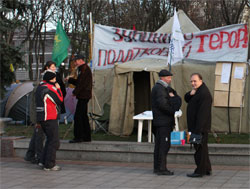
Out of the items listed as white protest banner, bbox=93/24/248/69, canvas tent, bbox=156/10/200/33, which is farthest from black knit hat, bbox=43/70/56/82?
canvas tent, bbox=156/10/200/33

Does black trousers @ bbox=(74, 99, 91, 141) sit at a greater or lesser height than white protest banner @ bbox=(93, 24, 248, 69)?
lesser

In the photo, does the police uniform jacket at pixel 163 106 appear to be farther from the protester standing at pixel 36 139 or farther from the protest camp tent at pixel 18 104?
the protest camp tent at pixel 18 104

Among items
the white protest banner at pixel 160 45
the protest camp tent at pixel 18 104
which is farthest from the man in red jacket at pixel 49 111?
the protest camp tent at pixel 18 104

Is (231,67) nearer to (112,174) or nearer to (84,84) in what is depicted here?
(84,84)

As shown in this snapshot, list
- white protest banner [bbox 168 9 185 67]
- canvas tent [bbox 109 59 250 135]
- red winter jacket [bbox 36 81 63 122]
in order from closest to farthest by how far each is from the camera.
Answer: red winter jacket [bbox 36 81 63 122], white protest banner [bbox 168 9 185 67], canvas tent [bbox 109 59 250 135]

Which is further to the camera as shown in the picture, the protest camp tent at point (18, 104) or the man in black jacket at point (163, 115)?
the protest camp tent at point (18, 104)

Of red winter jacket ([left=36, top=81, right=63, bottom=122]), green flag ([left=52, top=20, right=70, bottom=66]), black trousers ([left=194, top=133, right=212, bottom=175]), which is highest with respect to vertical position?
green flag ([left=52, top=20, right=70, bottom=66])

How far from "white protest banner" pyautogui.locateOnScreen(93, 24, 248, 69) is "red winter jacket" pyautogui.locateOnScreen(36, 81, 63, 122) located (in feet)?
15.7

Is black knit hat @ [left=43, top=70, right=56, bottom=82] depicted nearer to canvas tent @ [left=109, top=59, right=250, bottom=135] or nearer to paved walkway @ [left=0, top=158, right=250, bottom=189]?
paved walkway @ [left=0, top=158, right=250, bottom=189]

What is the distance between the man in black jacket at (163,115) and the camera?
25.5 feet

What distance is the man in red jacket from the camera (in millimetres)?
8359

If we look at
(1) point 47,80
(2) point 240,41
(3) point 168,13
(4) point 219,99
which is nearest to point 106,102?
(4) point 219,99

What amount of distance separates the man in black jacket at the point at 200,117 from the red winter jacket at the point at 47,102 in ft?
8.12

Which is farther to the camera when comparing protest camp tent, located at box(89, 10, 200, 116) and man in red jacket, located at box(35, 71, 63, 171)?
protest camp tent, located at box(89, 10, 200, 116)
